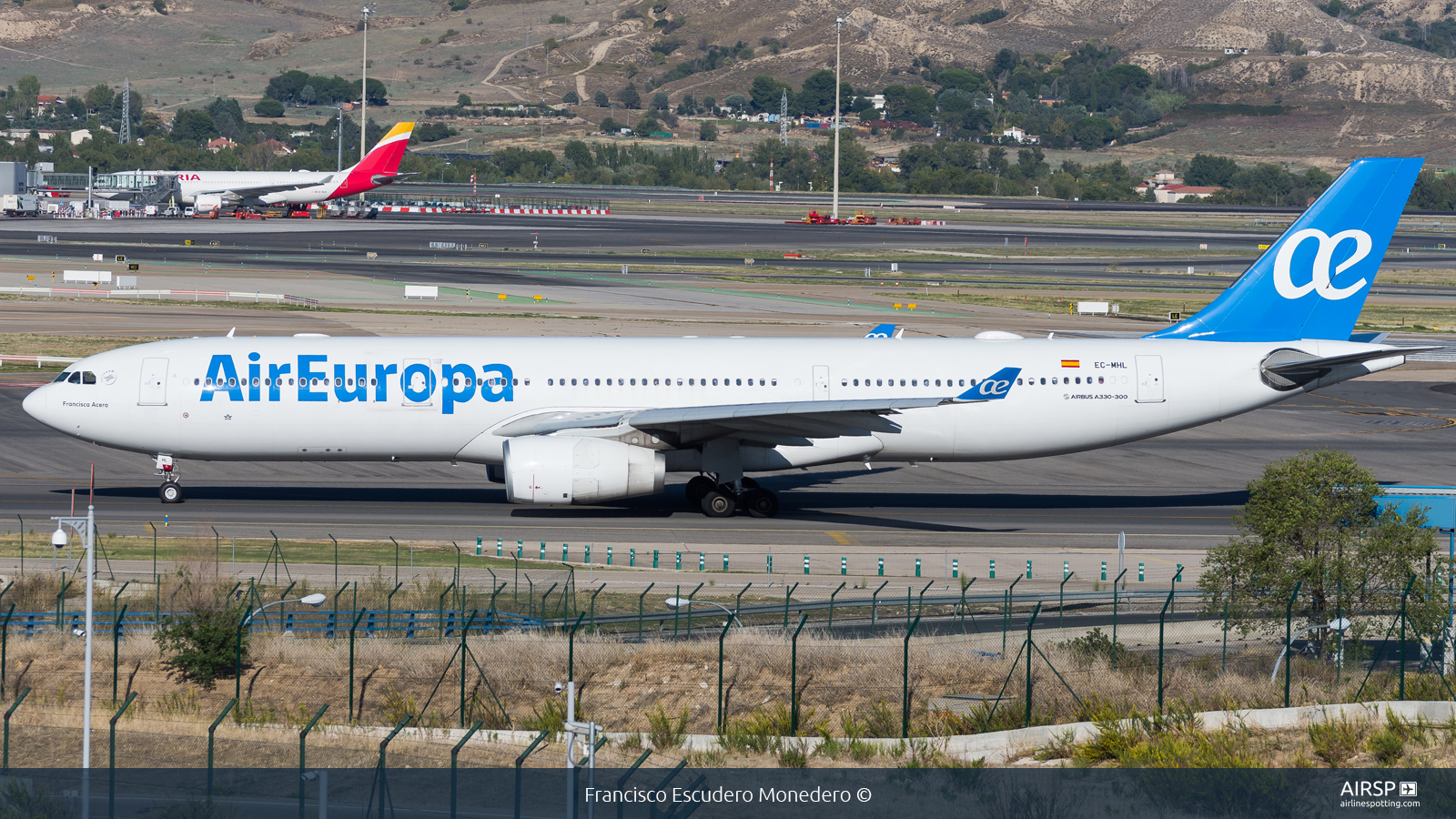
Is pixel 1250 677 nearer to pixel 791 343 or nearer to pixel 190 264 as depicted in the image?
pixel 791 343

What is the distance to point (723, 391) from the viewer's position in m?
Answer: 43.2

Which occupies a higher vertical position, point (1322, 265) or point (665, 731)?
point (1322, 265)

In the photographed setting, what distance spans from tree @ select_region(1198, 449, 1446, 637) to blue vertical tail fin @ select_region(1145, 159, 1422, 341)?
1248 centimetres

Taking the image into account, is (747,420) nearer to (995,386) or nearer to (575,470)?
(575,470)

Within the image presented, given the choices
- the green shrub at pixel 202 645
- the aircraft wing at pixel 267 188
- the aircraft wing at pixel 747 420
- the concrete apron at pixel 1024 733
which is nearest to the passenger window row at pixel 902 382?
the aircraft wing at pixel 747 420

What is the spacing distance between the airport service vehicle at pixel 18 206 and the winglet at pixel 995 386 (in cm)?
15459

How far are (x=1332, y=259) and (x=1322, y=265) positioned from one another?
0.34 metres

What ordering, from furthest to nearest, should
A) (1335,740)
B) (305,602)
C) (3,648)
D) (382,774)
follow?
(305,602)
(3,648)
(1335,740)
(382,774)

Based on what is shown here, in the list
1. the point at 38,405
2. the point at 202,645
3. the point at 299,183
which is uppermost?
the point at 299,183

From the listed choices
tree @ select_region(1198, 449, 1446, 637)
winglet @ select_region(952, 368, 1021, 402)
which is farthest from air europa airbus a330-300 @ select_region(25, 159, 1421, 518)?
tree @ select_region(1198, 449, 1446, 637)

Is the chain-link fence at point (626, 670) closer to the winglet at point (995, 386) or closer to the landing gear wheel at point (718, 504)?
the landing gear wheel at point (718, 504)

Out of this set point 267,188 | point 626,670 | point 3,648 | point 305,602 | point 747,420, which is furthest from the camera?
point 267,188

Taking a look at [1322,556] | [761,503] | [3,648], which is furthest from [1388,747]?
[3,648]

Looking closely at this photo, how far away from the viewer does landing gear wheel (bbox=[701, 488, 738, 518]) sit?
4350cm
